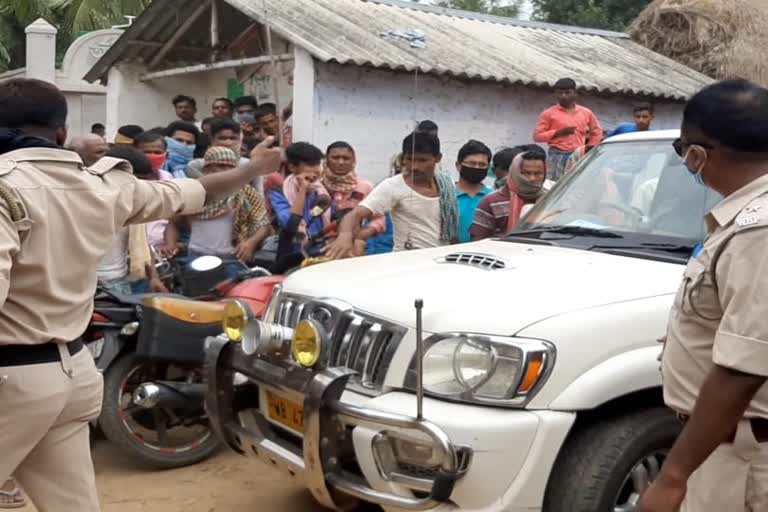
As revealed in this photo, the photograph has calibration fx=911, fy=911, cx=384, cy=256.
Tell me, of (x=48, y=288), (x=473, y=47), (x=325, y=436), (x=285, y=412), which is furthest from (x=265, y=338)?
(x=473, y=47)

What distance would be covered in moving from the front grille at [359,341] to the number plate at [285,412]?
0.22 meters

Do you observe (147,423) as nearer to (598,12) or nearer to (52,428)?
(52,428)

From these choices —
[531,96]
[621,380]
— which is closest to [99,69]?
[531,96]

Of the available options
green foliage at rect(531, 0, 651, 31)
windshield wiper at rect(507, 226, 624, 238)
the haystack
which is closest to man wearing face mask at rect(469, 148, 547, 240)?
windshield wiper at rect(507, 226, 624, 238)

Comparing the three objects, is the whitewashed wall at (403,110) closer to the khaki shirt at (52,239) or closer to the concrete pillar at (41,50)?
the concrete pillar at (41,50)

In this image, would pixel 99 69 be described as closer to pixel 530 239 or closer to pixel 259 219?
pixel 259 219

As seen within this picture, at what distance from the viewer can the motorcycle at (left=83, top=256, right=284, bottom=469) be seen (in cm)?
450

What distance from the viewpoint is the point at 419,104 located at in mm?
10422

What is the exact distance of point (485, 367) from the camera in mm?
3096

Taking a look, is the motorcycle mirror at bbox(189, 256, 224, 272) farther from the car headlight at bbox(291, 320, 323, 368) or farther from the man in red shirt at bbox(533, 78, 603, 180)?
the man in red shirt at bbox(533, 78, 603, 180)

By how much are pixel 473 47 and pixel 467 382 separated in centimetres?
910

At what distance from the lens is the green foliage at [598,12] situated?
75.6 feet

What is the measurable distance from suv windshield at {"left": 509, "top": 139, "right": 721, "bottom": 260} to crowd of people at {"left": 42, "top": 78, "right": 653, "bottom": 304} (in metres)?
0.44

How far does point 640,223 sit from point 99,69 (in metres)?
10.1
